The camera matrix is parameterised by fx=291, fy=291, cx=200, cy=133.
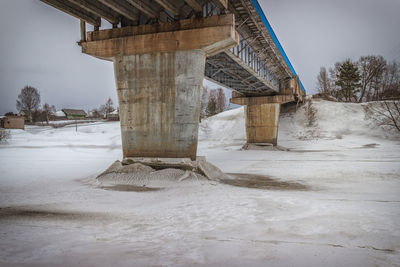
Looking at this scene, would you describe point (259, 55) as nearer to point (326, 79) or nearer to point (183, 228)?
point (183, 228)

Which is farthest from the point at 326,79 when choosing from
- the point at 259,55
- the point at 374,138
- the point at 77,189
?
the point at 77,189

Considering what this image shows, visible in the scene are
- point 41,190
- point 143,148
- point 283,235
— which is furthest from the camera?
point 143,148

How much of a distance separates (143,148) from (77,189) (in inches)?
134

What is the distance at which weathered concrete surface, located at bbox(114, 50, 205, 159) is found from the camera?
39.8 feet

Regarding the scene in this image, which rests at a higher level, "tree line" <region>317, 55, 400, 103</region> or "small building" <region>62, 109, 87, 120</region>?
"tree line" <region>317, 55, 400, 103</region>

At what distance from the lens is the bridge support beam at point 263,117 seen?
33.9m

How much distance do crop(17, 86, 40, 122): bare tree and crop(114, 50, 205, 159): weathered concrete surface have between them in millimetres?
101547

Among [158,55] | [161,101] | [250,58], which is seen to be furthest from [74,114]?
[161,101]

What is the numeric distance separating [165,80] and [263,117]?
23.9 meters

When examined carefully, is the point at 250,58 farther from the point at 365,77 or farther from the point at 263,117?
the point at 365,77

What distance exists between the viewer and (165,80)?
1220 cm

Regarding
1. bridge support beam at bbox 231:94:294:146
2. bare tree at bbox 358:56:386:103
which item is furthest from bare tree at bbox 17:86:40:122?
bare tree at bbox 358:56:386:103

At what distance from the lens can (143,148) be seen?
12.7 metres

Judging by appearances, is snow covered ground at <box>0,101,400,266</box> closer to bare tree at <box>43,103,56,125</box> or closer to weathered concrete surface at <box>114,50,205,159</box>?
weathered concrete surface at <box>114,50,205,159</box>
